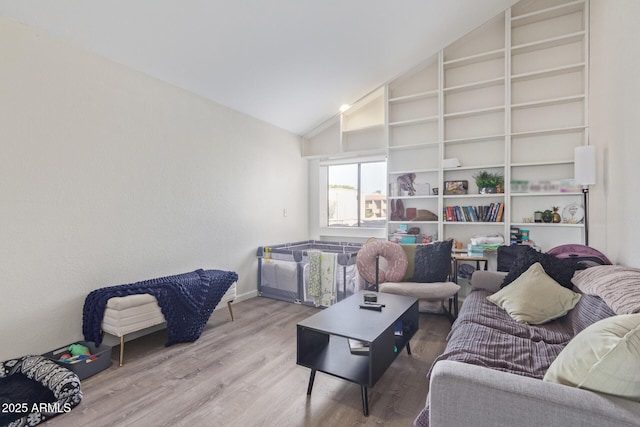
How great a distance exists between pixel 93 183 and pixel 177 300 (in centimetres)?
118

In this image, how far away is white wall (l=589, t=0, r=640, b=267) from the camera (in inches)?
84.3

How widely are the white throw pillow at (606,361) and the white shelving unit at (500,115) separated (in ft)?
9.27

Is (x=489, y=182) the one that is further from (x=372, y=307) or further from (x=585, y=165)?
(x=372, y=307)

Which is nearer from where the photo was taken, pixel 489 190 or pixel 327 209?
pixel 489 190

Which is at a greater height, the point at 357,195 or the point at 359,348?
the point at 357,195

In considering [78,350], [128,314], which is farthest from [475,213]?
[78,350]

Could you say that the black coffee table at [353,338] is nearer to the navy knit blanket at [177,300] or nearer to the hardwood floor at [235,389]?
the hardwood floor at [235,389]

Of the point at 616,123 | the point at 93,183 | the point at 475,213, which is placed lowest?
the point at 475,213

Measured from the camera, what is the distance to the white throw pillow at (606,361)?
0.97 metres

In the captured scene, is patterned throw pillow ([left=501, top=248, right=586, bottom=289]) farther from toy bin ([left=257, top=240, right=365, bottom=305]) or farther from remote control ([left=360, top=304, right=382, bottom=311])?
toy bin ([left=257, top=240, right=365, bottom=305])

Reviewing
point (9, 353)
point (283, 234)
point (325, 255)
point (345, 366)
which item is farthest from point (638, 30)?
point (9, 353)

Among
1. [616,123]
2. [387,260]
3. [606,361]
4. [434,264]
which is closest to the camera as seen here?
[606,361]

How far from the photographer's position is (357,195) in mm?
4910

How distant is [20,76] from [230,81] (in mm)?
1668
